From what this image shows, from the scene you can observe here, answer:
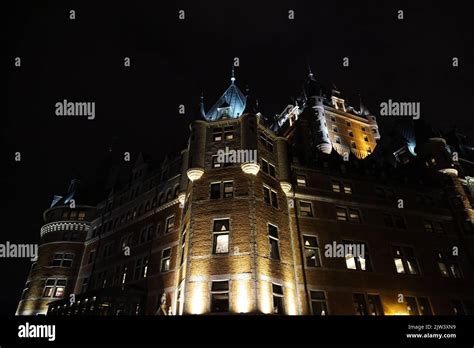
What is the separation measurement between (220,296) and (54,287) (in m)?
25.9

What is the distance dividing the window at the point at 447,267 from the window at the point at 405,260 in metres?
2.69

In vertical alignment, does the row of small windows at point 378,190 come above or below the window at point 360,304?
above

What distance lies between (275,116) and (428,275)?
63.1m

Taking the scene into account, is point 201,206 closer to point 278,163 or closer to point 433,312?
point 278,163

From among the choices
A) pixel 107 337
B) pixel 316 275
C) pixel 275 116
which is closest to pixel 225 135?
pixel 316 275

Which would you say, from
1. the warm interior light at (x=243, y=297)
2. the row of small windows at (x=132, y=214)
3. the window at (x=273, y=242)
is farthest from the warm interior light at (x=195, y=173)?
the warm interior light at (x=243, y=297)

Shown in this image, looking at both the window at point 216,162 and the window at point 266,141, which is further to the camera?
the window at point 266,141

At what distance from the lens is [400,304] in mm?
26594

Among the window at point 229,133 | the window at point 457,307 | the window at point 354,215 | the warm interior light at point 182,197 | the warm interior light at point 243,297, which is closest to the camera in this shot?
the warm interior light at point 243,297

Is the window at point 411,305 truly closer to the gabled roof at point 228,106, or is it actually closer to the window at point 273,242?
the window at point 273,242

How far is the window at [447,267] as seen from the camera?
98.5 ft

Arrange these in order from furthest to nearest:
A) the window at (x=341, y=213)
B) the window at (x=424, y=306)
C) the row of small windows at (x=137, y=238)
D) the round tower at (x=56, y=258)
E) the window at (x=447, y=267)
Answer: the round tower at (x=56, y=258) → the row of small windows at (x=137, y=238) → the window at (x=341, y=213) → the window at (x=447, y=267) → the window at (x=424, y=306)

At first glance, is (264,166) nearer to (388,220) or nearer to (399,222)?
(388,220)

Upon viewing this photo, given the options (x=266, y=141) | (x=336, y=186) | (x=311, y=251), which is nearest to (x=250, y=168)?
(x=266, y=141)
